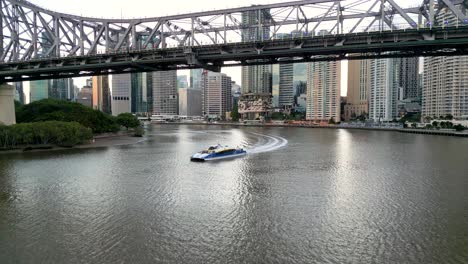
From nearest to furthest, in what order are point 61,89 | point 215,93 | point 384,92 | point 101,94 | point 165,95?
point 384,92
point 61,89
point 101,94
point 215,93
point 165,95

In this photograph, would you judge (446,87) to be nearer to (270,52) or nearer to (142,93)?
(270,52)

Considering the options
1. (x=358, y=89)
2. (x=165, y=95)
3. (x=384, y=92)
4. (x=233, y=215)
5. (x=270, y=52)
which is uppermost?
(x=358, y=89)

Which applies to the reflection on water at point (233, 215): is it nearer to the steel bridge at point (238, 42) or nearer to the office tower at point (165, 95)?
the steel bridge at point (238, 42)

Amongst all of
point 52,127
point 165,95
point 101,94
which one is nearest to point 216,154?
point 52,127

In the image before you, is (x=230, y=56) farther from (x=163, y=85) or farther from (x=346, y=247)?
(x=163, y=85)

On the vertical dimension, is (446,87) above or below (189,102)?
above

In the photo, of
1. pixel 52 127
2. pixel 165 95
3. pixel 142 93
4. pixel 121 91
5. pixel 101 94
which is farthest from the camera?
pixel 142 93

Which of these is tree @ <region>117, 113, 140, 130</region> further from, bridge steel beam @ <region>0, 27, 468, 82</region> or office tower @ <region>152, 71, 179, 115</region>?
office tower @ <region>152, 71, 179, 115</region>
